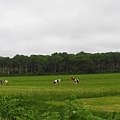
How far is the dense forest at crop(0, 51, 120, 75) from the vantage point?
148 meters

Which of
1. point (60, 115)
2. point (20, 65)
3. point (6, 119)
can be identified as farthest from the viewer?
point (20, 65)

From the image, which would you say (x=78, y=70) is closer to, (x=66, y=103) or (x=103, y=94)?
(x=103, y=94)

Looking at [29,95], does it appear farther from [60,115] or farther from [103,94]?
[60,115]

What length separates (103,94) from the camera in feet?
101

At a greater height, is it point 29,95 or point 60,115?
point 60,115

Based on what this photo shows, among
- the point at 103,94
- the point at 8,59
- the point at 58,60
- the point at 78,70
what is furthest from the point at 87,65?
the point at 103,94

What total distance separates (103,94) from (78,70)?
11520cm

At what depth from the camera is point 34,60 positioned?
15488 cm

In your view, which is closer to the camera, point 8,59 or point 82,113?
point 82,113

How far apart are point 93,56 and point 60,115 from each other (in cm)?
16064

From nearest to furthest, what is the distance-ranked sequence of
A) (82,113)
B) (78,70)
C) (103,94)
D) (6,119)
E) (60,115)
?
(82,113)
(60,115)
(6,119)
(103,94)
(78,70)

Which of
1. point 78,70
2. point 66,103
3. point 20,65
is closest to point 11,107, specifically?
→ point 66,103

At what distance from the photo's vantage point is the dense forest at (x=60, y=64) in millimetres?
147875

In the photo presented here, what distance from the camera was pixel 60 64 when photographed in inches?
5960
